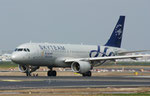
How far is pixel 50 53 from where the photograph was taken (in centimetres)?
6178

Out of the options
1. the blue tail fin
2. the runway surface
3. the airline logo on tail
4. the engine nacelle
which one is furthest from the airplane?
the runway surface

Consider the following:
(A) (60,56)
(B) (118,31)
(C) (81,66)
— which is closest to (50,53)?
(A) (60,56)

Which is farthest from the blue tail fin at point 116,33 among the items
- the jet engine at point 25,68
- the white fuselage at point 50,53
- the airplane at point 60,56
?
the jet engine at point 25,68

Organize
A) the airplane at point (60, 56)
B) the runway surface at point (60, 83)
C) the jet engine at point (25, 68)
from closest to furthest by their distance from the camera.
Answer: the runway surface at point (60, 83), the airplane at point (60, 56), the jet engine at point (25, 68)

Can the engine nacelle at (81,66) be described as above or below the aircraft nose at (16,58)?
below

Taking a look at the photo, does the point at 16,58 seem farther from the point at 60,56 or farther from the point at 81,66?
the point at 81,66

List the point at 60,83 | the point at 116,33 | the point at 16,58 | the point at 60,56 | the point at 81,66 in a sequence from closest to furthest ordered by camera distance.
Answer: the point at 60,83
the point at 16,58
the point at 81,66
the point at 60,56
the point at 116,33

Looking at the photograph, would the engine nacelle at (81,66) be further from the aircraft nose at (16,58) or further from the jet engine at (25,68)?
the aircraft nose at (16,58)

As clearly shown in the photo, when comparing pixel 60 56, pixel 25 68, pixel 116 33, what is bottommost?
pixel 25 68

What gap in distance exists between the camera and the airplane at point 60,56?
59375 mm

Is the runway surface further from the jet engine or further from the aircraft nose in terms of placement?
the jet engine

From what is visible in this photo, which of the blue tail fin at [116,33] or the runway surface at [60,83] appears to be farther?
the blue tail fin at [116,33]

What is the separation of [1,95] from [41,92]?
11.2ft

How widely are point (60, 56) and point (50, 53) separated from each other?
2.19 m
